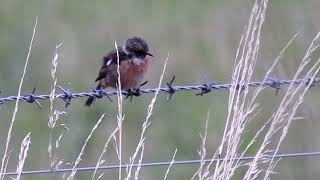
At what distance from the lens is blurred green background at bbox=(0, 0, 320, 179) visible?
9109mm

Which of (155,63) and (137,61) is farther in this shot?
(155,63)

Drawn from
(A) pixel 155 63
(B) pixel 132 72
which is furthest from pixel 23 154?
(A) pixel 155 63

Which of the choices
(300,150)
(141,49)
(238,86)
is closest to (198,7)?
(300,150)

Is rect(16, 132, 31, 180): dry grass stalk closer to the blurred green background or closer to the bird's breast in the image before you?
the bird's breast

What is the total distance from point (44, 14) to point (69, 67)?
132 cm

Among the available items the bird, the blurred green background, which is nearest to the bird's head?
the bird

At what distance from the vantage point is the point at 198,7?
1140 centimetres

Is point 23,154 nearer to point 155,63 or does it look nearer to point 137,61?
point 137,61

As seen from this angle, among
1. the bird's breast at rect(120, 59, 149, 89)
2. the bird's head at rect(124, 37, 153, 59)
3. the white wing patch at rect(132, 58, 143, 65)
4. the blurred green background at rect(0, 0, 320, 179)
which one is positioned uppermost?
the bird's head at rect(124, 37, 153, 59)

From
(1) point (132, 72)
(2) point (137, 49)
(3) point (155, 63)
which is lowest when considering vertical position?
(3) point (155, 63)

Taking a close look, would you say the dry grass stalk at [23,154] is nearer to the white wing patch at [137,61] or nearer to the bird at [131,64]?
the bird at [131,64]

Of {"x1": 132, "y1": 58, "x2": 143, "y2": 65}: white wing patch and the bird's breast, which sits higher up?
{"x1": 132, "y1": 58, "x2": 143, "y2": 65}: white wing patch

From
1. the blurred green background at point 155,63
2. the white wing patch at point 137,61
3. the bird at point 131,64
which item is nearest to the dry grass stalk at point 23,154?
the bird at point 131,64

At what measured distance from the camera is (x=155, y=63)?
987 centimetres
